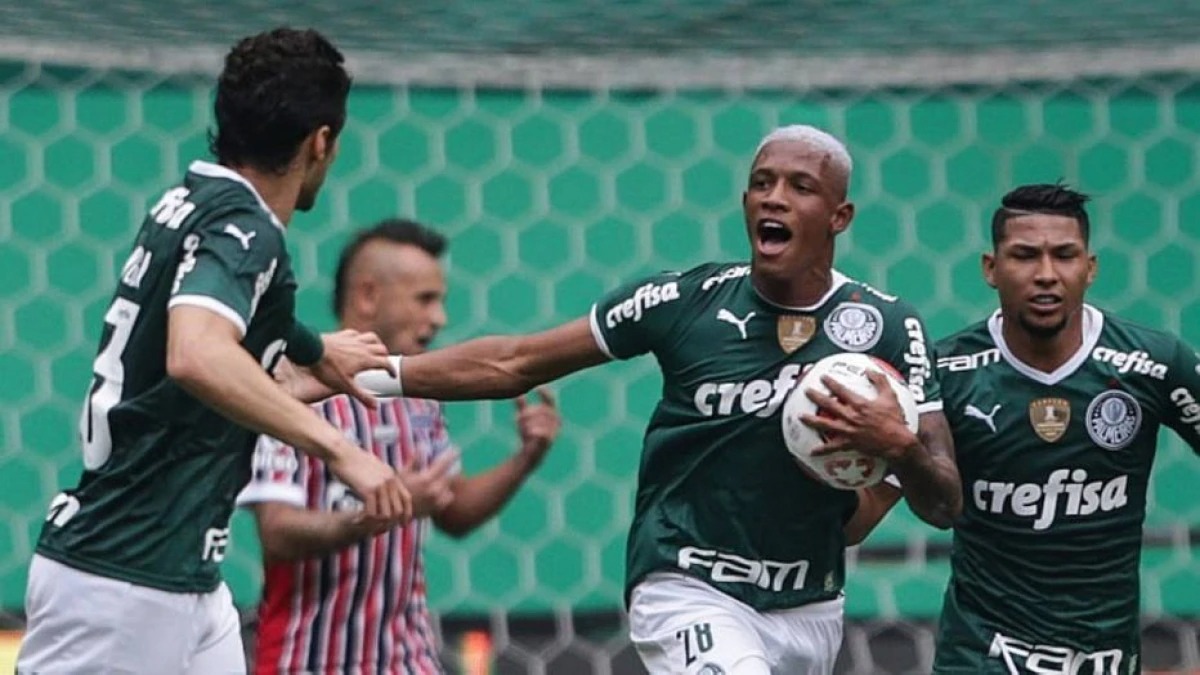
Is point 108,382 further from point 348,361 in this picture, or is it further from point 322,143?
point 348,361

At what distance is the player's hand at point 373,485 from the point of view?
13.1 ft

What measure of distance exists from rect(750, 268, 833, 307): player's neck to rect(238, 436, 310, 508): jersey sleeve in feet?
3.52

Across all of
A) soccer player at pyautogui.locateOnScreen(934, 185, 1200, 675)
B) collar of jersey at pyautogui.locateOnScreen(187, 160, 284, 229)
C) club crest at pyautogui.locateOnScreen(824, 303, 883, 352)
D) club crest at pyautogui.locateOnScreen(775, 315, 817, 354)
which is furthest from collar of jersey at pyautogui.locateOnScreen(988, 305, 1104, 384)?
collar of jersey at pyautogui.locateOnScreen(187, 160, 284, 229)

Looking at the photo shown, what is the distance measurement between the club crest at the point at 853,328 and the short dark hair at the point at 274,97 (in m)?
1.26

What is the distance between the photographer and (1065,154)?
697cm

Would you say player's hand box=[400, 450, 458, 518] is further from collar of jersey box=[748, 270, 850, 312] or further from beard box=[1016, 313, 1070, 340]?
beard box=[1016, 313, 1070, 340]

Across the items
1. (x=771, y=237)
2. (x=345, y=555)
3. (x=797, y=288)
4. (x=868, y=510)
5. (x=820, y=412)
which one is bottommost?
(x=345, y=555)

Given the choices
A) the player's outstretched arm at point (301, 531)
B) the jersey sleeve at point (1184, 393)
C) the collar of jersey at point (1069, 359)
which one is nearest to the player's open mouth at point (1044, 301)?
the collar of jersey at point (1069, 359)

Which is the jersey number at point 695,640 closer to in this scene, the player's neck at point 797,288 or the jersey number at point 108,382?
the player's neck at point 797,288

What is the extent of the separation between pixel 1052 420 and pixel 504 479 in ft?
4.15

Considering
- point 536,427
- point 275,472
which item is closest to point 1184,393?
point 536,427

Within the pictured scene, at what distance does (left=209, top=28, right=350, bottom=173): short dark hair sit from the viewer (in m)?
4.53

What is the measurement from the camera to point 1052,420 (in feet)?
18.6

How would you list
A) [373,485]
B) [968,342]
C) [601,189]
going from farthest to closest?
[601,189] < [968,342] < [373,485]
